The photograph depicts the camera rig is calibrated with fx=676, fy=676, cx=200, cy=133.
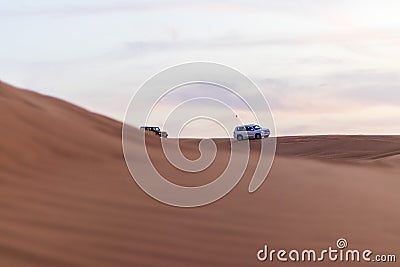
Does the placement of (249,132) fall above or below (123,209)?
above

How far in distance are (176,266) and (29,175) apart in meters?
1.96

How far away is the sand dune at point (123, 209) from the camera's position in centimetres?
505

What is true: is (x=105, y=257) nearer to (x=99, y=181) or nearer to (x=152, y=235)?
(x=152, y=235)

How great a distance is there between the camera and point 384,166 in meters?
11.0

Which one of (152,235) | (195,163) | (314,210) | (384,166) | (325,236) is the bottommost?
(152,235)

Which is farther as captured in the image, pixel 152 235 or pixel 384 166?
pixel 384 166

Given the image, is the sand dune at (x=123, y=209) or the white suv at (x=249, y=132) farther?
the white suv at (x=249, y=132)

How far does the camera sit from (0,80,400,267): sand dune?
16.6 ft

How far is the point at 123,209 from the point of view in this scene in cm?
583

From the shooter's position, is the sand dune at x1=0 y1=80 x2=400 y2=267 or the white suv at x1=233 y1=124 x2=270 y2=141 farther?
the white suv at x1=233 y1=124 x2=270 y2=141

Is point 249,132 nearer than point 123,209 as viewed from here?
No

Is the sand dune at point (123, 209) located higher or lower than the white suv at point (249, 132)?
lower

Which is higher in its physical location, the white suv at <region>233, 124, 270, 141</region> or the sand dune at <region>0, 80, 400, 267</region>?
the white suv at <region>233, 124, 270, 141</region>

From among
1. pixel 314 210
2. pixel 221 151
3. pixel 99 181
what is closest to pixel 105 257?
pixel 99 181
